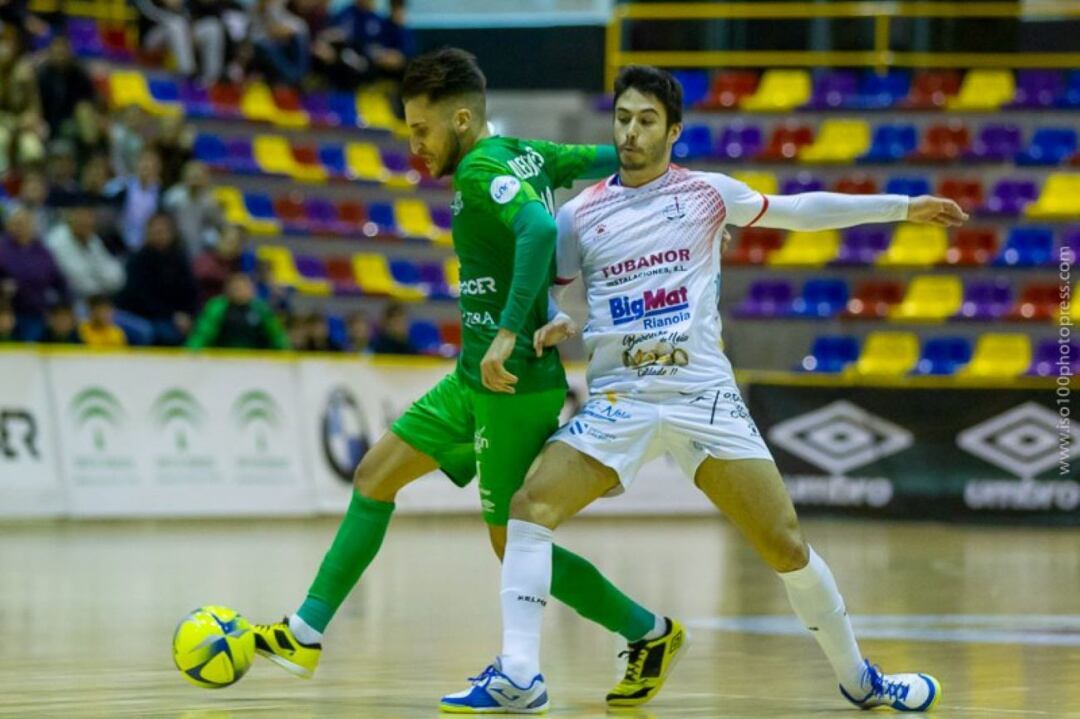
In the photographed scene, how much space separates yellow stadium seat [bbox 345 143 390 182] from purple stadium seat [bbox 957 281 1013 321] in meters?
6.72

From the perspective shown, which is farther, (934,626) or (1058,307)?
(1058,307)

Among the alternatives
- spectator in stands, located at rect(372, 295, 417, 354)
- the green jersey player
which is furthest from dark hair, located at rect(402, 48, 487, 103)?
spectator in stands, located at rect(372, 295, 417, 354)

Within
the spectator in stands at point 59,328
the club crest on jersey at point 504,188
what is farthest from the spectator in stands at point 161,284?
the club crest on jersey at point 504,188

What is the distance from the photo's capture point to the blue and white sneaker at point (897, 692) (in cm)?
626

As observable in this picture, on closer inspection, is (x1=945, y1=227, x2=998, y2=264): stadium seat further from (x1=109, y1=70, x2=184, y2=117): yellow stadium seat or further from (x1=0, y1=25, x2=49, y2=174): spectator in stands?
(x1=0, y1=25, x2=49, y2=174): spectator in stands

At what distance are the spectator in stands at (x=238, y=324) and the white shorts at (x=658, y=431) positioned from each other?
36.4 feet

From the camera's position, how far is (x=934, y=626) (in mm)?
9172

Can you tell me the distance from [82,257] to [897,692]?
41.2ft

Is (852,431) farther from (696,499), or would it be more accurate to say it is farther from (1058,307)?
(1058,307)

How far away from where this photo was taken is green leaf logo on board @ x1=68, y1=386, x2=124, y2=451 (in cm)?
1595

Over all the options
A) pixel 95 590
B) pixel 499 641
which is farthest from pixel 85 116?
pixel 499 641

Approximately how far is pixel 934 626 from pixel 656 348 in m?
3.42

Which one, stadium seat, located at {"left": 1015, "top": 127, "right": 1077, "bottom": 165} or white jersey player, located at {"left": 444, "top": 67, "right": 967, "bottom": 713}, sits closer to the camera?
white jersey player, located at {"left": 444, "top": 67, "right": 967, "bottom": 713}

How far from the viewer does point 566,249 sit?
6555mm
